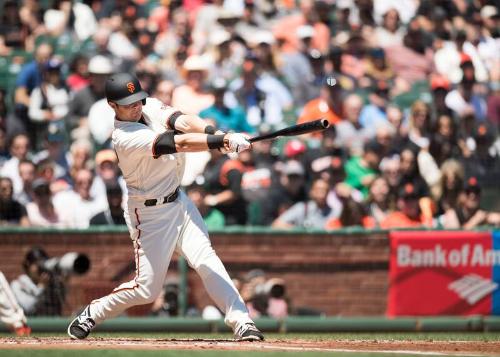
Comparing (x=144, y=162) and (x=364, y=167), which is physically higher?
(x=144, y=162)

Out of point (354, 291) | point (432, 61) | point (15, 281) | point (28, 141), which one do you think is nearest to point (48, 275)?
point (15, 281)

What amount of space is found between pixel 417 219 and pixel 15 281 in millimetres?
4386

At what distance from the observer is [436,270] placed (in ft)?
39.2

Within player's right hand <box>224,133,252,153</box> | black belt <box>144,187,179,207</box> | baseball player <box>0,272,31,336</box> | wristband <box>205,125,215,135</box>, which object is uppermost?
wristband <box>205,125,215,135</box>

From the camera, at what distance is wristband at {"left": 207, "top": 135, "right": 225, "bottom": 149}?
7.41m

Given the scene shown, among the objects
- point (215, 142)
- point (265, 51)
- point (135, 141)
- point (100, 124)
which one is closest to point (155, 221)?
point (135, 141)

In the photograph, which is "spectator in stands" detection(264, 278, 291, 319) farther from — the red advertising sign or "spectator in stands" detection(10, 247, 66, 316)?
"spectator in stands" detection(10, 247, 66, 316)

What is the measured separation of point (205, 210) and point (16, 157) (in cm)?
230

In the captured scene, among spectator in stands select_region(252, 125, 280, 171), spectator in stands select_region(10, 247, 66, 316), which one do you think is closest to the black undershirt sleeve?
spectator in stands select_region(10, 247, 66, 316)

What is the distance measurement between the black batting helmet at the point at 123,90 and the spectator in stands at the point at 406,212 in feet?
16.8

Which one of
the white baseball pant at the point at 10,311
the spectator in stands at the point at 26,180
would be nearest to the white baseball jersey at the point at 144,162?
the white baseball pant at the point at 10,311

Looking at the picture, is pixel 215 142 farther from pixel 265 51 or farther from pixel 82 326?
pixel 265 51

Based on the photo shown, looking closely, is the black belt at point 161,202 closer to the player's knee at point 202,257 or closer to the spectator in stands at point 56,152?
the player's knee at point 202,257

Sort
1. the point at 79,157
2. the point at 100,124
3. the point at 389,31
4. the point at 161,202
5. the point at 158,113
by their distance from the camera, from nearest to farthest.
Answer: the point at 161,202
the point at 158,113
the point at 79,157
the point at 100,124
the point at 389,31
